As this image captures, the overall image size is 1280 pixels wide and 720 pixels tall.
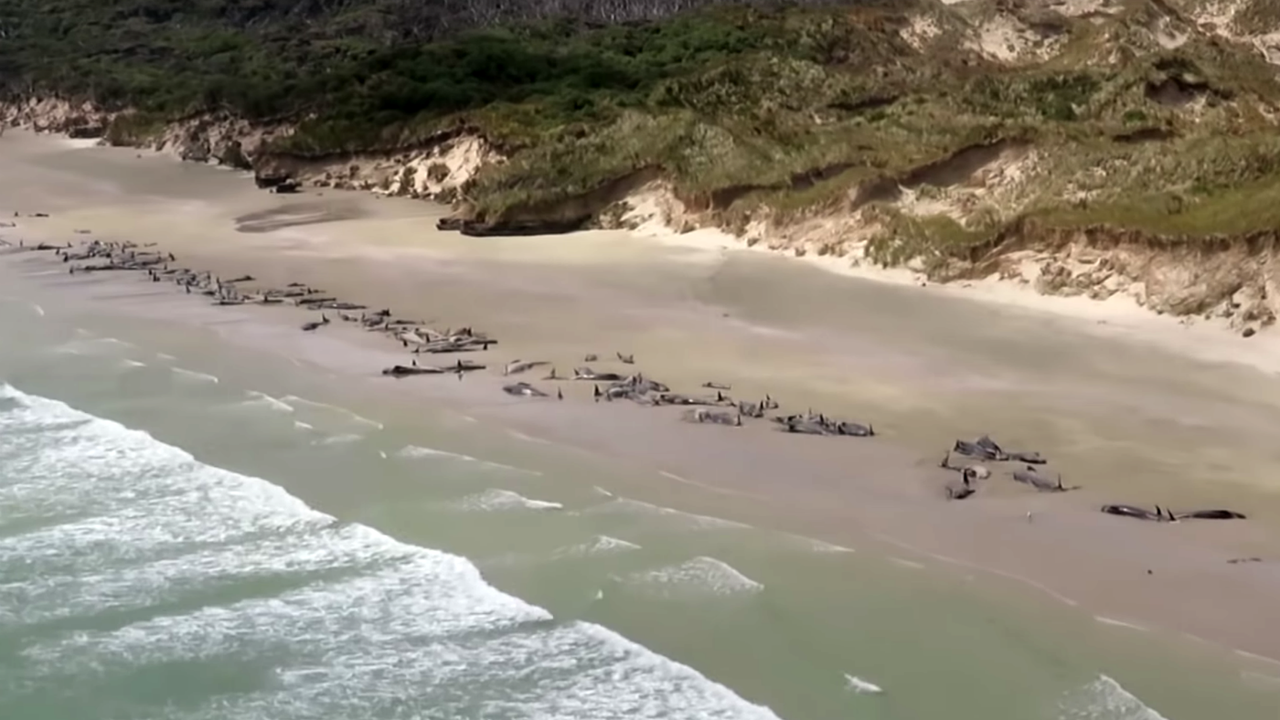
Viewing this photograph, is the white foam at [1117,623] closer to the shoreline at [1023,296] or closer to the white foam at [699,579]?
the white foam at [699,579]

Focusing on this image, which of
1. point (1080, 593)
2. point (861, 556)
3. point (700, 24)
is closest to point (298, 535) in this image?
point (861, 556)

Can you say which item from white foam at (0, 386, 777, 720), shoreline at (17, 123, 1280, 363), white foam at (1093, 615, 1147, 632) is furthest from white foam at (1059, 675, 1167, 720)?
shoreline at (17, 123, 1280, 363)

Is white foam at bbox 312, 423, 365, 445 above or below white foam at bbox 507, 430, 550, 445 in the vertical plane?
below

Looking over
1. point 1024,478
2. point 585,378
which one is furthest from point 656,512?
point 585,378

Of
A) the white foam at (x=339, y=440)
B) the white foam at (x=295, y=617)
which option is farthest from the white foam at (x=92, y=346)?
the white foam at (x=339, y=440)

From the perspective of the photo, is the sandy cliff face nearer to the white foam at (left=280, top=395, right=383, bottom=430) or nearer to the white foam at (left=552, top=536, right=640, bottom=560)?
the white foam at (left=280, top=395, right=383, bottom=430)
